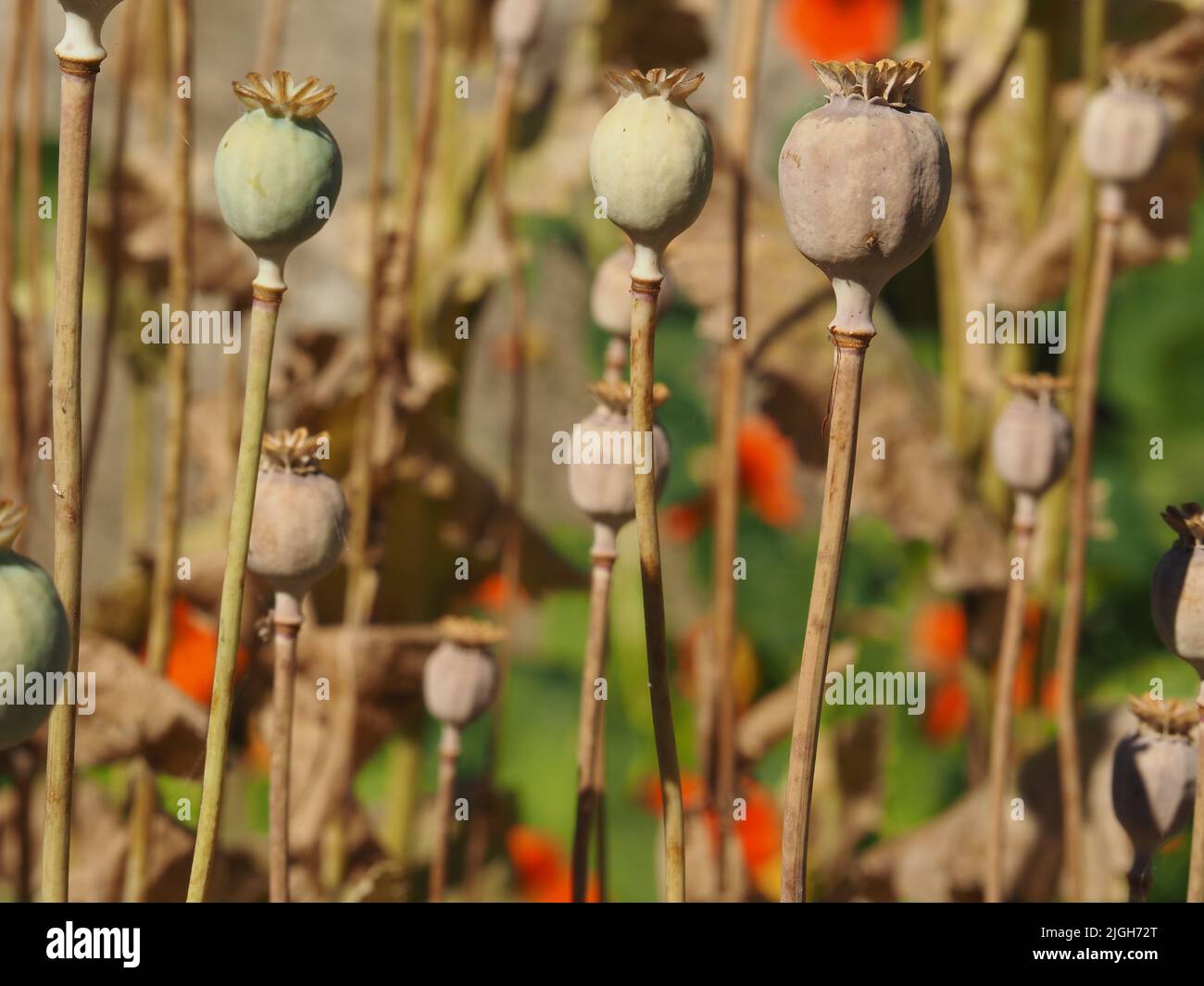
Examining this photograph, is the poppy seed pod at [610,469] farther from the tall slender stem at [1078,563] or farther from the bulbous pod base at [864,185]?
the tall slender stem at [1078,563]

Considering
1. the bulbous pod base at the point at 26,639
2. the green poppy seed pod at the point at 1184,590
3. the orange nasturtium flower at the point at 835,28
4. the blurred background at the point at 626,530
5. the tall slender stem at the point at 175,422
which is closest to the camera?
the bulbous pod base at the point at 26,639

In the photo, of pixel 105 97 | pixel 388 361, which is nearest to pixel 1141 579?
pixel 388 361

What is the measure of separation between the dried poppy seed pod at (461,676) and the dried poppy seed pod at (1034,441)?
0.19 m

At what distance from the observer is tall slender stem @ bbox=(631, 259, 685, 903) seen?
314 millimetres

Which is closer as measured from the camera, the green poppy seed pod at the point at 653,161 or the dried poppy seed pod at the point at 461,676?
the green poppy seed pod at the point at 653,161

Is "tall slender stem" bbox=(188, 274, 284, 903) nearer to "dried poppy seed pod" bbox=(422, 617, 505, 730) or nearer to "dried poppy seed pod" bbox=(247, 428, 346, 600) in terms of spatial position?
"dried poppy seed pod" bbox=(247, 428, 346, 600)

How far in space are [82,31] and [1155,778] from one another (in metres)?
0.34

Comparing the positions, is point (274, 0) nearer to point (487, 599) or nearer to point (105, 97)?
point (487, 599)

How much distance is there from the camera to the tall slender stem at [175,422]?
0.47 metres

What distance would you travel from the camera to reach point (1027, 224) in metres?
0.82

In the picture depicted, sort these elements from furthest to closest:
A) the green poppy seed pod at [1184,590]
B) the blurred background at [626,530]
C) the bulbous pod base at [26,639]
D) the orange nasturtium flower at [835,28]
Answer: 1. the orange nasturtium flower at [835,28]
2. the blurred background at [626,530]
3. the green poppy seed pod at [1184,590]
4. the bulbous pod base at [26,639]

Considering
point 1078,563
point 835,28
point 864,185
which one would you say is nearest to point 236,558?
point 864,185

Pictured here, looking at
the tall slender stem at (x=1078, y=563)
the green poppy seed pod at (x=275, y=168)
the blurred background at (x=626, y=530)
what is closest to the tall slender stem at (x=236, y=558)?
the green poppy seed pod at (x=275, y=168)

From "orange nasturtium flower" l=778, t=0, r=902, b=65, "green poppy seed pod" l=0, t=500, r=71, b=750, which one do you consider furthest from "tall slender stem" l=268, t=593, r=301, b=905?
"orange nasturtium flower" l=778, t=0, r=902, b=65
